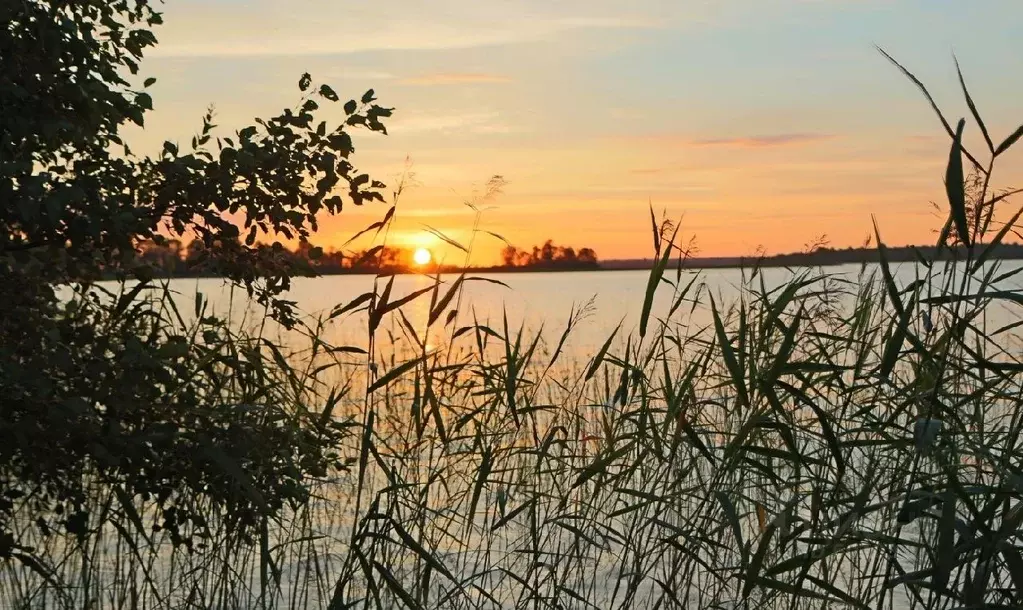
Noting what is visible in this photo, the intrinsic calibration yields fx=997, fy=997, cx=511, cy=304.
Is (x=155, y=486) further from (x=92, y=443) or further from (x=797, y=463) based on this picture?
(x=797, y=463)

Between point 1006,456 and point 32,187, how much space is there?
11.2ft

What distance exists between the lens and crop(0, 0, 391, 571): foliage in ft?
10.3

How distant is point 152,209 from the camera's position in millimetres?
3596

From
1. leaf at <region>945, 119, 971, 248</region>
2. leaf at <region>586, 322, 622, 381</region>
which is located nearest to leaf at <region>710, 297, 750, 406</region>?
leaf at <region>586, 322, 622, 381</region>

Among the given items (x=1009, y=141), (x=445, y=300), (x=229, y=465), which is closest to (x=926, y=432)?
(x=1009, y=141)

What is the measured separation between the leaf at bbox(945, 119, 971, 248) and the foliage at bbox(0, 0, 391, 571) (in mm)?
2022

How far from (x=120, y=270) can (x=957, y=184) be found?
3021 mm

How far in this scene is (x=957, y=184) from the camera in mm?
3143

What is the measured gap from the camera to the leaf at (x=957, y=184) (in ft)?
10.2

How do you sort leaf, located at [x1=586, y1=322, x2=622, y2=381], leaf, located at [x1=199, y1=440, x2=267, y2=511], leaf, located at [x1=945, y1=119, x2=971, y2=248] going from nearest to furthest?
leaf, located at [x1=945, y1=119, x2=971, y2=248], leaf, located at [x1=199, y1=440, x2=267, y2=511], leaf, located at [x1=586, y1=322, x2=622, y2=381]

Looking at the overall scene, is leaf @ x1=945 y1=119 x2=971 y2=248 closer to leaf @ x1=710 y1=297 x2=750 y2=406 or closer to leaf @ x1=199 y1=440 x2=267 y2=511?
leaf @ x1=710 y1=297 x2=750 y2=406

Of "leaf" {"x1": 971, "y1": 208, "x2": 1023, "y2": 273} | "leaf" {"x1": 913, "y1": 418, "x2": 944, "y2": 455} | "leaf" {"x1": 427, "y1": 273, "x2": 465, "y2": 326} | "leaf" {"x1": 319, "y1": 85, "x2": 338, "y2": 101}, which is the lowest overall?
"leaf" {"x1": 913, "y1": 418, "x2": 944, "y2": 455}

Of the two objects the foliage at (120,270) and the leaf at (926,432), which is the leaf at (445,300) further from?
the leaf at (926,432)

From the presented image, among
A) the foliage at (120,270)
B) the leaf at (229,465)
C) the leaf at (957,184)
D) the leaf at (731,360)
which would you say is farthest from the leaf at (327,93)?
the leaf at (957,184)
